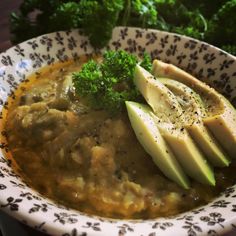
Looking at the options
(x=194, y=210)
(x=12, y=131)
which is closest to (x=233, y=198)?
(x=194, y=210)

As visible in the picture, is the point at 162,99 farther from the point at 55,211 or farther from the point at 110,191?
the point at 55,211

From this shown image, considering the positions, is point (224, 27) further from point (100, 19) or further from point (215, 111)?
point (215, 111)

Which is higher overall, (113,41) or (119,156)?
(113,41)

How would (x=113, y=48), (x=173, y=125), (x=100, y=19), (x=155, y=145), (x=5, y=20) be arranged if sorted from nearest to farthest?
1. (x=155, y=145)
2. (x=173, y=125)
3. (x=100, y=19)
4. (x=113, y=48)
5. (x=5, y=20)

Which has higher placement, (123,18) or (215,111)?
(123,18)

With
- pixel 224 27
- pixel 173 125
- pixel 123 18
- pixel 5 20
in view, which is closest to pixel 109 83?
pixel 173 125

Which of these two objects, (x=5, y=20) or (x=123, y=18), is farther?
(x=5, y=20)
